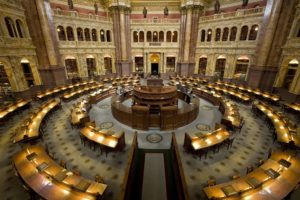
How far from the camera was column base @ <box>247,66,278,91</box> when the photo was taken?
16938 mm

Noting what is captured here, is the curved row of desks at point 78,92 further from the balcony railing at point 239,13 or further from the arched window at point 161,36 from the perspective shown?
the balcony railing at point 239,13

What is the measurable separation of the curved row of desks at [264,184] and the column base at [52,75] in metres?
21.1

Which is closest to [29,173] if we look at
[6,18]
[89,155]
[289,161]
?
[89,155]

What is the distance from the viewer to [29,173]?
5.36 m

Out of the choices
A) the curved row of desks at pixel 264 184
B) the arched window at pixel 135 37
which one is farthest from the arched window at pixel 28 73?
the curved row of desks at pixel 264 184

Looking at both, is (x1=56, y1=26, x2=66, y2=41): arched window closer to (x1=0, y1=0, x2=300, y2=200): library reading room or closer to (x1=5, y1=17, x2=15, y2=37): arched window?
(x1=0, y1=0, x2=300, y2=200): library reading room

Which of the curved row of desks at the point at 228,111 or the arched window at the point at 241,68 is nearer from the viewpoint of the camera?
the curved row of desks at the point at 228,111

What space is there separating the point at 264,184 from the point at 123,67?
2455cm

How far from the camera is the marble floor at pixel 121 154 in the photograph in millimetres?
6469

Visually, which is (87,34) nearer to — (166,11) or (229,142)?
(166,11)

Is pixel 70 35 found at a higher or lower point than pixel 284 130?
higher

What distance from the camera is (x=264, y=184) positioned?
5016 mm

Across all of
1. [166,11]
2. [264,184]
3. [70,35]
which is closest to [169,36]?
[166,11]

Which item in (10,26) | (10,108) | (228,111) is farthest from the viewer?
(10,26)
